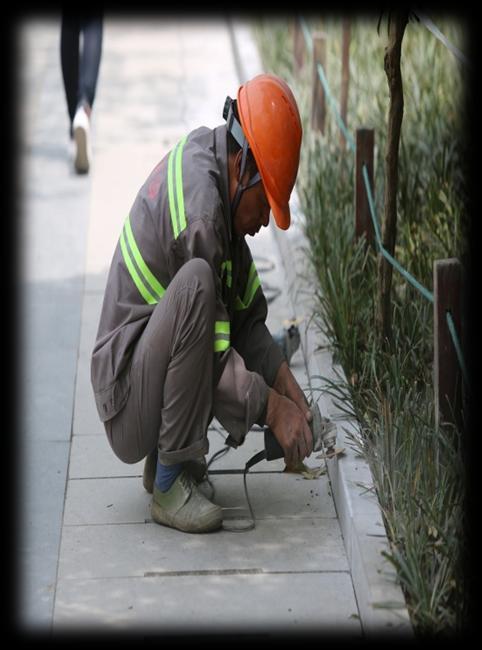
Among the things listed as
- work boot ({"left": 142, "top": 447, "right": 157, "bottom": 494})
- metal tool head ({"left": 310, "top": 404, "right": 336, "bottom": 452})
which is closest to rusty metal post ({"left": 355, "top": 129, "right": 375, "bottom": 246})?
metal tool head ({"left": 310, "top": 404, "right": 336, "bottom": 452})

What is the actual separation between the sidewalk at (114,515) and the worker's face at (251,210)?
1.07 meters

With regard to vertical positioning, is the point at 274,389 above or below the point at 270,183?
below

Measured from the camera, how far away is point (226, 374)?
14.9 feet

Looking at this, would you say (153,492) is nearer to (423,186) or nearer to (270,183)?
(270,183)

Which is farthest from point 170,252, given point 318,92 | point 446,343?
point 318,92

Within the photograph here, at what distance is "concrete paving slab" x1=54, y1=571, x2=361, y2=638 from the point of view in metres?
4.18

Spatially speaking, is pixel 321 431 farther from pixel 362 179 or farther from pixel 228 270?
pixel 362 179

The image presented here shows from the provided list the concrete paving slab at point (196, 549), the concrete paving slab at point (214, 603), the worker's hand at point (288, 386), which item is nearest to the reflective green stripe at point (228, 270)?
the worker's hand at point (288, 386)

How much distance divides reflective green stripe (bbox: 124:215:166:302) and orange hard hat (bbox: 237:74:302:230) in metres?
0.48

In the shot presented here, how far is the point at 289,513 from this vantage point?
4.90 metres

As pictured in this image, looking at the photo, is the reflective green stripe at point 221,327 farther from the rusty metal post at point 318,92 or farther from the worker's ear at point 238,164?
the rusty metal post at point 318,92

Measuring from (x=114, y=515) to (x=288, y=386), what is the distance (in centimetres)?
80

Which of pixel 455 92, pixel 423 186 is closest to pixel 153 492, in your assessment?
pixel 423 186

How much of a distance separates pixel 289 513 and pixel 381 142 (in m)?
2.78
